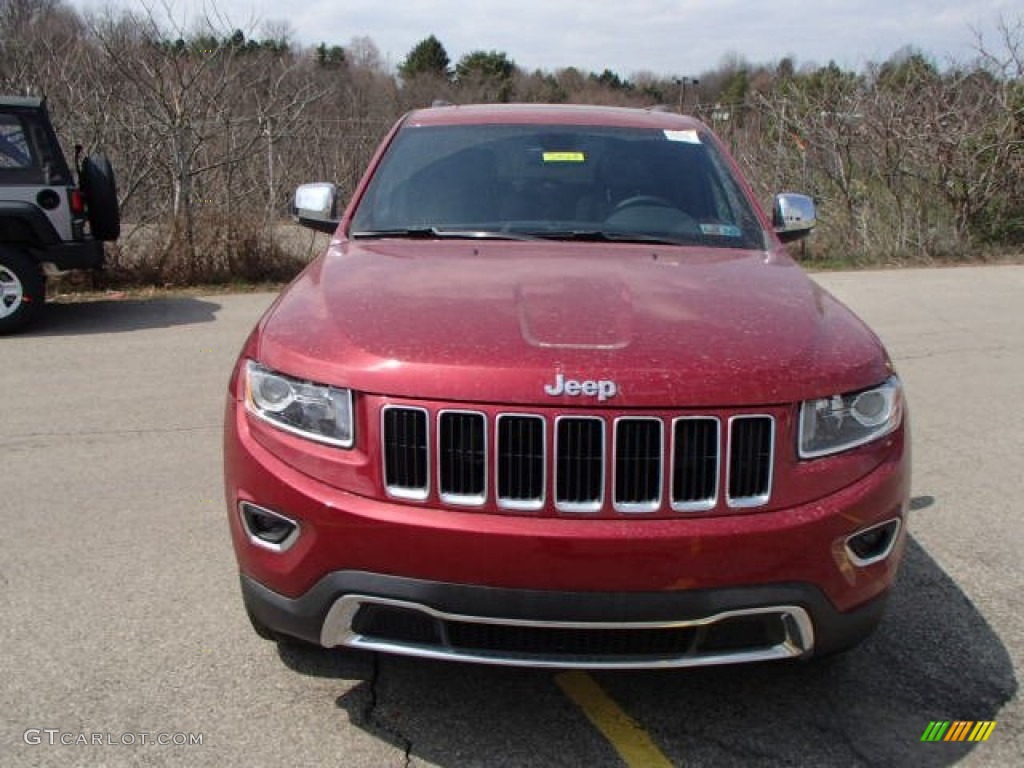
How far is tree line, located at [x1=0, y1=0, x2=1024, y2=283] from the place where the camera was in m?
10.5

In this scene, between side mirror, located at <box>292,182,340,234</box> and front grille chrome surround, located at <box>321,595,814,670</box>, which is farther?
side mirror, located at <box>292,182,340,234</box>

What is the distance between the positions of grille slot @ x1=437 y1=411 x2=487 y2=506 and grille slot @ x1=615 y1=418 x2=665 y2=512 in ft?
1.10

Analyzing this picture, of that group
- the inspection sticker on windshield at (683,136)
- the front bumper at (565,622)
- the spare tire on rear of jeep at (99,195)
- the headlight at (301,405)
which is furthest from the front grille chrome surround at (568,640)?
the spare tire on rear of jeep at (99,195)

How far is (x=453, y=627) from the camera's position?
236 cm

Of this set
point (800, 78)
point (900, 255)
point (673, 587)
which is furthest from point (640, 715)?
point (800, 78)

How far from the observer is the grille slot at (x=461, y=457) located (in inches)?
89.4

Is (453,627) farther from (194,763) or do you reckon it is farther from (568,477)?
(194,763)

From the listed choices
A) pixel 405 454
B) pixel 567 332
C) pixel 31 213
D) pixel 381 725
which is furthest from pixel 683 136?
pixel 31 213

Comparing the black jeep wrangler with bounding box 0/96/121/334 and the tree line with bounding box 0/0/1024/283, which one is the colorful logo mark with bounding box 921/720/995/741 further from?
the tree line with bounding box 0/0/1024/283

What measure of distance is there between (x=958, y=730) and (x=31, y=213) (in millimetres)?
7806

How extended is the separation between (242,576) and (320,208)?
6.86ft

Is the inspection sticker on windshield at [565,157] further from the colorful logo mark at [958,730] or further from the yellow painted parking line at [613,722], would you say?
the colorful logo mark at [958,730]

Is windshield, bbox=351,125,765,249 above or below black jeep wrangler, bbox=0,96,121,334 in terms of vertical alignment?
above

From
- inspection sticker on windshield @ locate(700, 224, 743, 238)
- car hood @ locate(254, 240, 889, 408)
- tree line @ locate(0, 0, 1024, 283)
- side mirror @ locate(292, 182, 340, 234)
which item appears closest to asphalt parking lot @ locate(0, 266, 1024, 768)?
car hood @ locate(254, 240, 889, 408)
